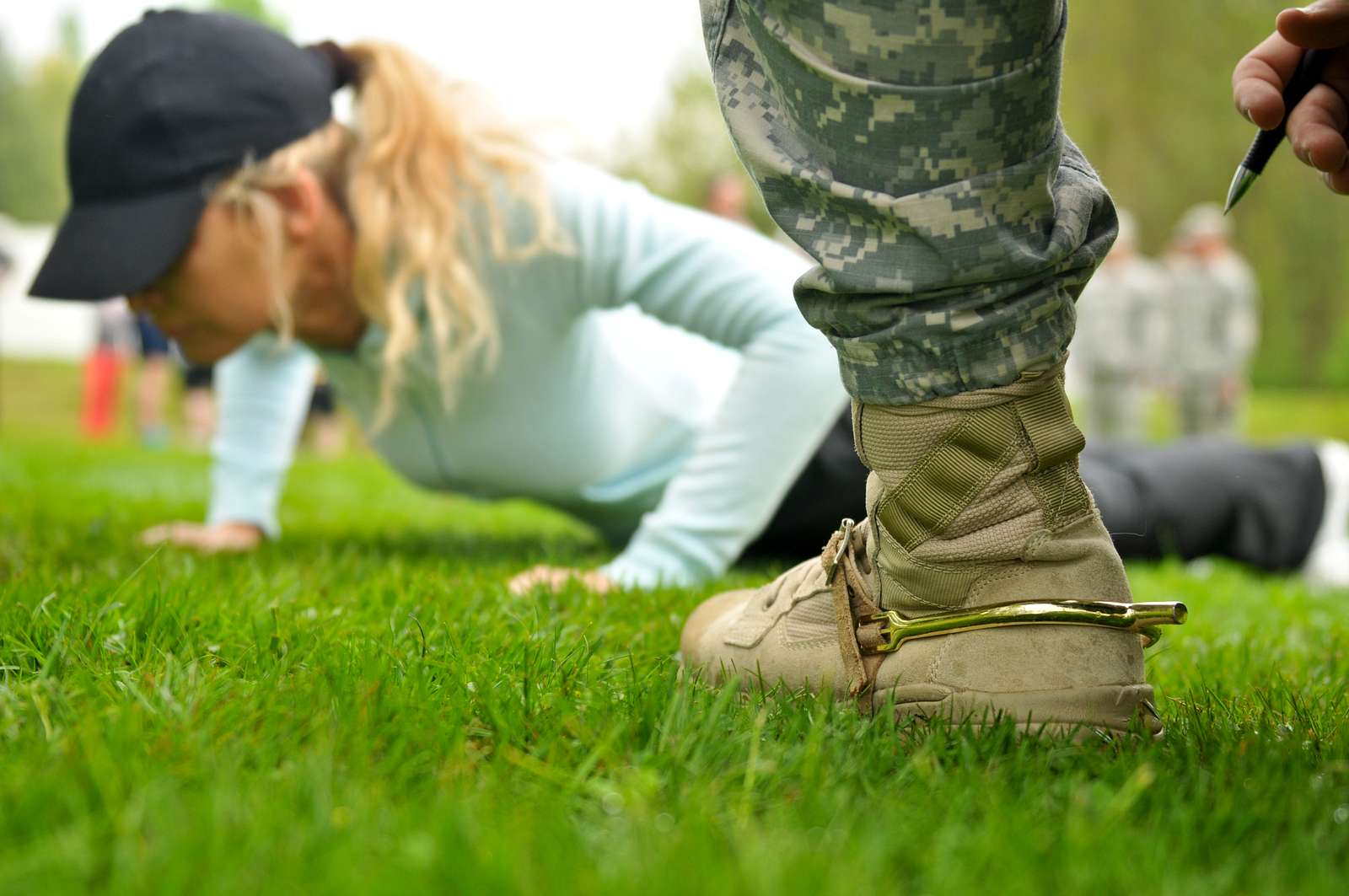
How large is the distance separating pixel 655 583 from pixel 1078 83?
23828 mm

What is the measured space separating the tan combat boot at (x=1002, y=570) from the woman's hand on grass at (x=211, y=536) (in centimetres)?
195

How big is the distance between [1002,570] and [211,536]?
2.33 metres

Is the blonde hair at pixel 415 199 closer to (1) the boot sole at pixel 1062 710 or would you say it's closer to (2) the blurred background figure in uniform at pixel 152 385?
(1) the boot sole at pixel 1062 710

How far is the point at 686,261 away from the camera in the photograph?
2.40m

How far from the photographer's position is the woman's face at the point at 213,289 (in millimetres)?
2365

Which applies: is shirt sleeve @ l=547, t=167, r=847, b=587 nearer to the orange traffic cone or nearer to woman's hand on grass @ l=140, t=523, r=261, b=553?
woman's hand on grass @ l=140, t=523, r=261, b=553

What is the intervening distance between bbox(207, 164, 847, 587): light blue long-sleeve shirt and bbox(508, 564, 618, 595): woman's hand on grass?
0.09 metres

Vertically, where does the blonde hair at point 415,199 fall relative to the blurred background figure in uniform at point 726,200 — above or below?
above

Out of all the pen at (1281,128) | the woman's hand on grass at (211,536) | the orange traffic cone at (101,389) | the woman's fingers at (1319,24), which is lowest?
the orange traffic cone at (101,389)

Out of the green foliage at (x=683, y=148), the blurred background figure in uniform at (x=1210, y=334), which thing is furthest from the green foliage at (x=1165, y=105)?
the blurred background figure in uniform at (x=1210, y=334)

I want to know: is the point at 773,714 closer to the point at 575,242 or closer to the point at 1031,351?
the point at 1031,351

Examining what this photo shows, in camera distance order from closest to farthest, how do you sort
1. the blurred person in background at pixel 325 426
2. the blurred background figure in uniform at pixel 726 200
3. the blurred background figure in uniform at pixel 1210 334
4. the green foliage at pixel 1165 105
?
the blurred background figure in uniform at pixel 726 200 < the blurred background figure in uniform at pixel 1210 334 < the blurred person in background at pixel 325 426 < the green foliage at pixel 1165 105

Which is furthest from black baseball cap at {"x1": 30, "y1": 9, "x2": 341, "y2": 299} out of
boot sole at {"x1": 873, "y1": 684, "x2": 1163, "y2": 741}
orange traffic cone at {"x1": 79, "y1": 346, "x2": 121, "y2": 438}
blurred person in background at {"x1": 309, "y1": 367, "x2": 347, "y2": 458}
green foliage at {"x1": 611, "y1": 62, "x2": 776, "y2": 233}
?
green foliage at {"x1": 611, "y1": 62, "x2": 776, "y2": 233}

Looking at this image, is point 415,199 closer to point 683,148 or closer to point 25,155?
point 683,148
